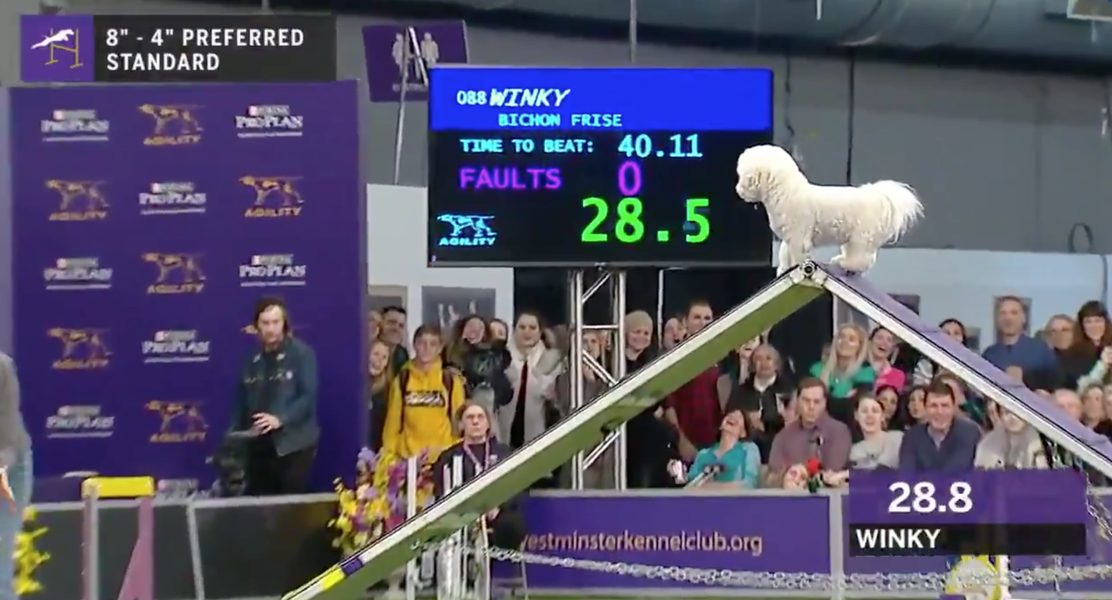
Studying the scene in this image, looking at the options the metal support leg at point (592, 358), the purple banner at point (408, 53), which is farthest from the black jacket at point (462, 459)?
the purple banner at point (408, 53)

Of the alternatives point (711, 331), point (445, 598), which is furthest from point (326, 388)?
point (711, 331)

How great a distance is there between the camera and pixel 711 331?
4496mm

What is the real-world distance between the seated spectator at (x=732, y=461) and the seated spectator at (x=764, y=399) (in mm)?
165

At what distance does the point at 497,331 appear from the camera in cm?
821

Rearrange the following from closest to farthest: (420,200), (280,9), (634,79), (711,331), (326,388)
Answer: (711,331) → (634,79) → (326,388) → (420,200) → (280,9)

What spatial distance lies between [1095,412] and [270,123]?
397cm

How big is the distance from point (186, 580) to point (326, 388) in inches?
48.1

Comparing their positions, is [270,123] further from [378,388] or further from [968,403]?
[968,403]

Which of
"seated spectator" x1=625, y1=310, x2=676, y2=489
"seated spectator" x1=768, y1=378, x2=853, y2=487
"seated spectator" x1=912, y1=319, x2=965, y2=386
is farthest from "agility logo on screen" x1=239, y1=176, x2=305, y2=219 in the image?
"seated spectator" x1=912, y1=319, x2=965, y2=386

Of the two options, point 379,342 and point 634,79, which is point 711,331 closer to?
point 634,79

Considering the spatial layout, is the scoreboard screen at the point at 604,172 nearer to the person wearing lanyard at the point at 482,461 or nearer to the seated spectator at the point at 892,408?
the person wearing lanyard at the point at 482,461

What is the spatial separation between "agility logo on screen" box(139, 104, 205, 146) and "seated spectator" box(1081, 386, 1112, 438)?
4.21 meters

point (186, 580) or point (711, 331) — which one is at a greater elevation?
point (711, 331)

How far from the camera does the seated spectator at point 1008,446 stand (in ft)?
22.1
